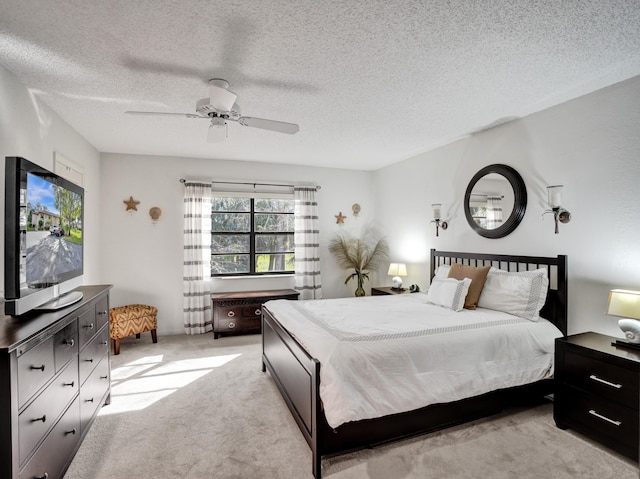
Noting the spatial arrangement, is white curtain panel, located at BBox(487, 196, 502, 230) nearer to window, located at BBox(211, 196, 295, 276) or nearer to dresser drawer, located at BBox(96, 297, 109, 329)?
window, located at BBox(211, 196, 295, 276)

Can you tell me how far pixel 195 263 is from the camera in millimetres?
5035

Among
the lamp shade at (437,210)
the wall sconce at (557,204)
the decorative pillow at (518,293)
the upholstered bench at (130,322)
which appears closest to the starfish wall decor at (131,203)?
the upholstered bench at (130,322)

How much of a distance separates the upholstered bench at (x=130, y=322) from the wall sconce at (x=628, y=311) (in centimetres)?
480

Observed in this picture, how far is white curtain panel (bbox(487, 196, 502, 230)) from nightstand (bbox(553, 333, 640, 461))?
139 cm

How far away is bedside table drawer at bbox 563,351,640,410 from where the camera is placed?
2.11m

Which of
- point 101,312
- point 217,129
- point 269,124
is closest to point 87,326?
point 101,312

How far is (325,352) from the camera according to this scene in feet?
7.16

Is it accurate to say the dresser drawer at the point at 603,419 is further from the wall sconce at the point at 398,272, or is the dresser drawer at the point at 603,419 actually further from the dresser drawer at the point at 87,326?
the dresser drawer at the point at 87,326

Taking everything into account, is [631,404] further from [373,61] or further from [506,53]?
[373,61]

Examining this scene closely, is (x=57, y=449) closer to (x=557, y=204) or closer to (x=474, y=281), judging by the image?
(x=474, y=281)

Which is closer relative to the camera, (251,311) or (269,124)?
(269,124)

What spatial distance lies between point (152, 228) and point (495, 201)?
461 centimetres

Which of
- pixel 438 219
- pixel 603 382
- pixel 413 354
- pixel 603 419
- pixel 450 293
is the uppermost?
pixel 438 219

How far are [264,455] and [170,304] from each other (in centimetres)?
342
